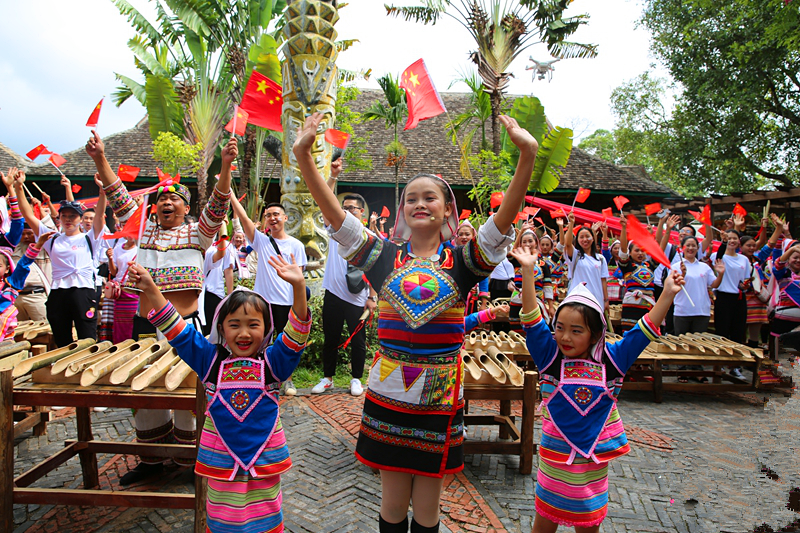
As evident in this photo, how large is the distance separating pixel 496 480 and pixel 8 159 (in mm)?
21547

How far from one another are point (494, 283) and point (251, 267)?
4724 millimetres

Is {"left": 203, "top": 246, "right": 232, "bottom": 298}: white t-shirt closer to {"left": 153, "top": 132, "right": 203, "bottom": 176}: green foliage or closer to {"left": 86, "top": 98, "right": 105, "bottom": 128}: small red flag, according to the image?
{"left": 86, "top": 98, "right": 105, "bottom": 128}: small red flag

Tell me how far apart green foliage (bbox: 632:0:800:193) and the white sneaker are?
14.3 meters

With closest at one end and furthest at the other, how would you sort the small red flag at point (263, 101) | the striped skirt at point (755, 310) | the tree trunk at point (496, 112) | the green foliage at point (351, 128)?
the small red flag at point (263, 101) < the striped skirt at point (755, 310) < the tree trunk at point (496, 112) < the green foliage at point (351, 128)

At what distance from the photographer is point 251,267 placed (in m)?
9.73

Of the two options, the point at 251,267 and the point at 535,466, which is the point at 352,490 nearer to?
the point at 535,466

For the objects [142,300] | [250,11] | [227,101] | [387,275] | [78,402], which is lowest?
[78,402]

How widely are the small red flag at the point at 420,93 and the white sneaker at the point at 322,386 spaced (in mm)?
3720

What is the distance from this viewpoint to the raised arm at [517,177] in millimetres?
2084

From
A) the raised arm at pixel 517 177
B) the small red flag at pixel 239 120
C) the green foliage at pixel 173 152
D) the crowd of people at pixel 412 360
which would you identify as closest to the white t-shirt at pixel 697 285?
the crowd of people at pixel 412 360

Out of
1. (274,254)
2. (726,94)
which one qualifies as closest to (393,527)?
(274,254)

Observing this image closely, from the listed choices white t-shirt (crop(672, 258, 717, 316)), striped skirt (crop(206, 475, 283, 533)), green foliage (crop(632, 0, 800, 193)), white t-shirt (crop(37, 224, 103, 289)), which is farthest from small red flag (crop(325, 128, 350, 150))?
green foliage (crop(632, 0, 800, 193))

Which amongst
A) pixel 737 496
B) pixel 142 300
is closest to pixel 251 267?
pixel 142 300

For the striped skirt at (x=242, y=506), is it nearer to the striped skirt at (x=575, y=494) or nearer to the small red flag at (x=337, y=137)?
the striped skirt at (x=575, y=494)
